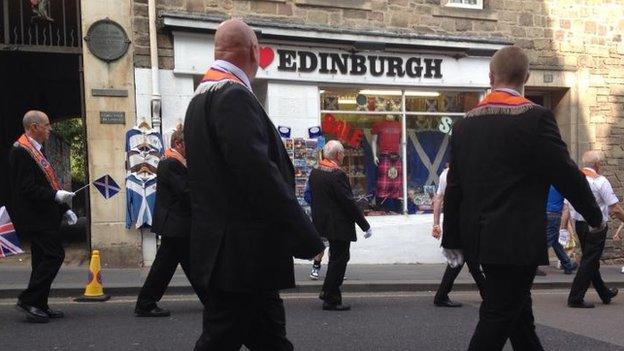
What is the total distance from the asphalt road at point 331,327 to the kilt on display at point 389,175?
4289mm

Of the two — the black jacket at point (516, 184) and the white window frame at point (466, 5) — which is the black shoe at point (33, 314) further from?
the white window frame at point (466, 5)

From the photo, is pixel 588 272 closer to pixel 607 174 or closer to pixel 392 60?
pixel 392 60

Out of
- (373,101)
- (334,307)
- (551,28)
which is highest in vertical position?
(551,28)

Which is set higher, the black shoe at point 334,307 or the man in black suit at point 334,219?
the man in black suit at point 334,219

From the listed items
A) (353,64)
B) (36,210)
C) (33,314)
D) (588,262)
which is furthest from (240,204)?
(353,64)

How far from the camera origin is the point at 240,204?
2.80 meters

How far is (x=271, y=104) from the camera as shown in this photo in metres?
10.7

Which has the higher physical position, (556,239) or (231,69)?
(231,69)

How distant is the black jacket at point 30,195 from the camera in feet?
19.7

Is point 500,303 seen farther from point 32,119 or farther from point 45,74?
point 45,74

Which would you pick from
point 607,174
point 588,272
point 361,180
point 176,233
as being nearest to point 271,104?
point 361,180

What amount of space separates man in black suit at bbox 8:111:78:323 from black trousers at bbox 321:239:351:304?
2.80 m

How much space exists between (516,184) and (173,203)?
12.2ft

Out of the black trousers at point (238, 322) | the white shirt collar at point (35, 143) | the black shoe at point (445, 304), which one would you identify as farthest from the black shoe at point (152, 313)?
the black trousers at point (238, 322)
